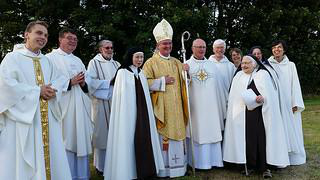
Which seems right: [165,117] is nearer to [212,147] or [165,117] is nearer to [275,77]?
[212,147]

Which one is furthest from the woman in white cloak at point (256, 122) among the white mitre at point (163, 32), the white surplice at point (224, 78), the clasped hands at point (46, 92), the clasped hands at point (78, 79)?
the clasped hands at point (46, 92)

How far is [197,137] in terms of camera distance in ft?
22.6

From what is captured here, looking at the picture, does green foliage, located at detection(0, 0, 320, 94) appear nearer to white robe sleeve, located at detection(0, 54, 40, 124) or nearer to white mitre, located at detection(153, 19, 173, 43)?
white mitre, located at detection(153, 19, 173, 43)

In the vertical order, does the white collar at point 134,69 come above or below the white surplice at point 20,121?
above

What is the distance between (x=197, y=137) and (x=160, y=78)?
1329mm

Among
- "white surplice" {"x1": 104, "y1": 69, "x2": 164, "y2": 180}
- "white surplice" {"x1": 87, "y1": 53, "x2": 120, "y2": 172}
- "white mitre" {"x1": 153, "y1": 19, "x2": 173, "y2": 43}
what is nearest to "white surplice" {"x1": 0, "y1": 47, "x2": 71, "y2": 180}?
"white surplice" {"x1": 104, "y1": 69, "x2": 164, "y2": 180}

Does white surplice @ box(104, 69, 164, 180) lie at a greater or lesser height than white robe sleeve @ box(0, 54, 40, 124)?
lesser

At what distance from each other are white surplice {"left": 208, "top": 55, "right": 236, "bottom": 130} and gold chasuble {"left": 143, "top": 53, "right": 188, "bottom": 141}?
935 millimetres

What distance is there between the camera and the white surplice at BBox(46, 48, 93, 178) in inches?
228

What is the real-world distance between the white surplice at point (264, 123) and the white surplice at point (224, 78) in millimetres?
411

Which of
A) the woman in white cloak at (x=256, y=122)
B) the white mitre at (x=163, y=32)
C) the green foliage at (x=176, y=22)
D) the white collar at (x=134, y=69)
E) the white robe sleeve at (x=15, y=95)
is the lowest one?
the woman in white cloak at (x=256, y=122)

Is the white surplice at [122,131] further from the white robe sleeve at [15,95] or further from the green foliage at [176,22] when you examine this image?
the green foliage at [176,22]

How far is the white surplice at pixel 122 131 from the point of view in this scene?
18.7 ft

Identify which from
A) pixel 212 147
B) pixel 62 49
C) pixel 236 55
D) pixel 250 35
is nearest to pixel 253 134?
pixel 212 147
